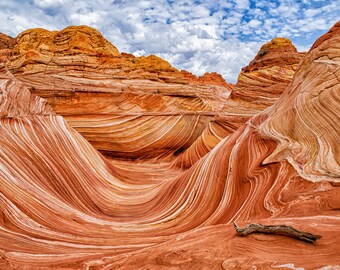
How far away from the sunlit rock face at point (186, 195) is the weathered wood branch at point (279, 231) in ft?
0.21

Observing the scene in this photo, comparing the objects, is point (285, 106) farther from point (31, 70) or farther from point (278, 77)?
point (31, 70)

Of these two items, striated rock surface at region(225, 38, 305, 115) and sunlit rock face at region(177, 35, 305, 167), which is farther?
striated rock surface at region(225, 38, 305, 115)

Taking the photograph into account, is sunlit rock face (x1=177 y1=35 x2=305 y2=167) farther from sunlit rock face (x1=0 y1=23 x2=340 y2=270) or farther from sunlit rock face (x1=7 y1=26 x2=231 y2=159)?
sunlit rock face (x1=0 y1=23 x2=340 y2=270)

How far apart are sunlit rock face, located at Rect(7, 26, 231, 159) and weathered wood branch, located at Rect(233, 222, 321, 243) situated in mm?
9842

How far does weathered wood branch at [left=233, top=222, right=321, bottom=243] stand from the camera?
307cm

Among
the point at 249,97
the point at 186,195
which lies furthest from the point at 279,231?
the point at 249,97

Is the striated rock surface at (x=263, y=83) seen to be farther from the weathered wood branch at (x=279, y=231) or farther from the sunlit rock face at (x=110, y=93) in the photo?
the weathered wood branch at (x=279, y=231)

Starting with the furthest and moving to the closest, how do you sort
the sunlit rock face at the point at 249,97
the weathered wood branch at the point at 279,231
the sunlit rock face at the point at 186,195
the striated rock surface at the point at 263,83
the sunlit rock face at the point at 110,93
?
the sunlit rock face at the point at 110,93 → the striated rock surface at the point at 263,83 → the sunlit rock face at the point at 249,97 → the sunlit rock face at the point at 186,195 → the weathered wood branch at the point at 279,231

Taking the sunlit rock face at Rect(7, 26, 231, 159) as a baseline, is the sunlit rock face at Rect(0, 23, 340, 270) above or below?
below

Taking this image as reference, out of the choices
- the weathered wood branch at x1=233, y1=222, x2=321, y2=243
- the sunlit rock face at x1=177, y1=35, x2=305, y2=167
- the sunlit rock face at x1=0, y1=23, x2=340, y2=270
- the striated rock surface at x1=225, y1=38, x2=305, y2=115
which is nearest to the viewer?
the weathered wood branch at x1=233, y1=222, x2=321, y2=243

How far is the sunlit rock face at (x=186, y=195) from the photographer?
3.32 m

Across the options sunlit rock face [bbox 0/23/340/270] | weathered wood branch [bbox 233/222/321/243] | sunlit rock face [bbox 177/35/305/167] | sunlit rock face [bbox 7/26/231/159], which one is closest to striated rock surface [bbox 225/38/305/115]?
sunlit rock face [bbox 177/35/305/167]

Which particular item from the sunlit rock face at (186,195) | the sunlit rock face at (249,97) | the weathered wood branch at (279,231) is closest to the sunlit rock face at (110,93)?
the sunlit rock face at (249,97)

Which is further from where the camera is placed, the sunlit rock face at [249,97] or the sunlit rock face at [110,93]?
the sunlit rock face at [110,93]
